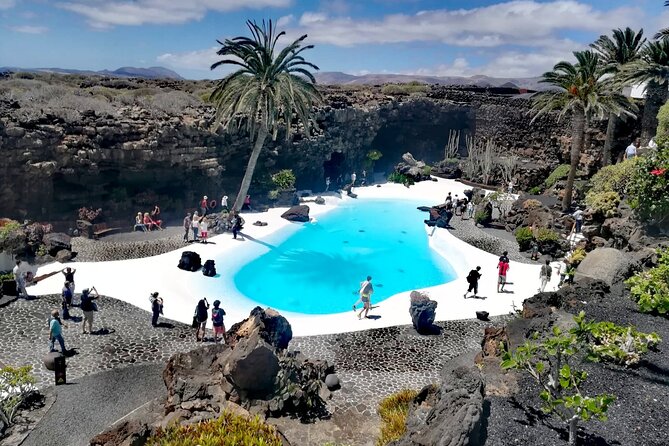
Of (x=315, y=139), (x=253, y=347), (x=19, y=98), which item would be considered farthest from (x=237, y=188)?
(x=253, y=347)

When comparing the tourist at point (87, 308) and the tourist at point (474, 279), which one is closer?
the tourist at point (87, 308)

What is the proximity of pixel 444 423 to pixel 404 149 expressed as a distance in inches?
1778

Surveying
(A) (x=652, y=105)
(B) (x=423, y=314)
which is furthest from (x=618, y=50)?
(B) (x=423, y=314)

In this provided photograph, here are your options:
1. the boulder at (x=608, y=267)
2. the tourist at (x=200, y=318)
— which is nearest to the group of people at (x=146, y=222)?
the tourist at (x=200, y=318)

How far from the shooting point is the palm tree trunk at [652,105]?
3020 cm

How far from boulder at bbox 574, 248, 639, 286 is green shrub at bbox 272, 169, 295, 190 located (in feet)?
68.6

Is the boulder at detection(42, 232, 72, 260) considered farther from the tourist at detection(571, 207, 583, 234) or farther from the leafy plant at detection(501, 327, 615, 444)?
the tourist at detection(571, 207, 583, 234)

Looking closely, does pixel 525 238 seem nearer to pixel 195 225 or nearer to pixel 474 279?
pixel 474 279

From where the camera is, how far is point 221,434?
8.72 m

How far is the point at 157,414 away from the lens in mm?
10094

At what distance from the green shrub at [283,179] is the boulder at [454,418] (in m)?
25.2

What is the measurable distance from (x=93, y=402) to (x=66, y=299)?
548 centimetres

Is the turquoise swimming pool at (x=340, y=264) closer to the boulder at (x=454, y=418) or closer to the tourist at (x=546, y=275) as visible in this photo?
the tourist at (x=546, y=275)

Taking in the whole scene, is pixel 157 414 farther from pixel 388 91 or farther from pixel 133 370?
pixel 388 91
